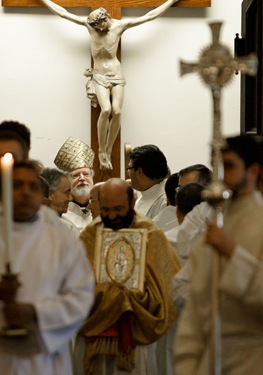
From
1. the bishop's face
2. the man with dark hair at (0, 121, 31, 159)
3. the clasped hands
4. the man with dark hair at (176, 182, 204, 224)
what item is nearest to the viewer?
the clasped hands

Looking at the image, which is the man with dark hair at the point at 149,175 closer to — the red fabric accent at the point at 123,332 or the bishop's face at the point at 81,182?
the bishop's face at the point at 81,182

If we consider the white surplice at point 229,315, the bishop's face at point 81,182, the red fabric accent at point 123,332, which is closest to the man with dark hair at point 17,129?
the red fabric accent at point 123,332

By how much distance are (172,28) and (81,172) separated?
4338 mm

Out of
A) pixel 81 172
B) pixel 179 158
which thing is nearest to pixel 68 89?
pixel 179 158

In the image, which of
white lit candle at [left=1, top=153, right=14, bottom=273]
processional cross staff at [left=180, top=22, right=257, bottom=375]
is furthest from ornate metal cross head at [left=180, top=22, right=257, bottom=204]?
white lit candle at [left=1, top=153, right=14, bottom=273]

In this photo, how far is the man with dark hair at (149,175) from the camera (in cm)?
837

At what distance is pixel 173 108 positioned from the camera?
45.3 ft

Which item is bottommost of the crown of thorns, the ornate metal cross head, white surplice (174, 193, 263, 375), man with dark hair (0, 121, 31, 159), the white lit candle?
white surplice (174, 193, 263, 375)

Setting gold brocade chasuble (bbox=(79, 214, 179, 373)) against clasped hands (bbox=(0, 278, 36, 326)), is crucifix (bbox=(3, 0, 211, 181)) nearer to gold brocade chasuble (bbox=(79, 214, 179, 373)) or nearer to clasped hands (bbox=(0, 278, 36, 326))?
gold brocade chasuble (bbox=(79, 214, 179, 373))

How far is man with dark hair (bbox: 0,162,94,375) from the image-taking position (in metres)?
4.48

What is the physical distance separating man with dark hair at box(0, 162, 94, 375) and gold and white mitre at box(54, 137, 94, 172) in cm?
559

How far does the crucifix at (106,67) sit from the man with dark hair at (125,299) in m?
6.81

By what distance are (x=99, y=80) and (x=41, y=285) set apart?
28.7 ft

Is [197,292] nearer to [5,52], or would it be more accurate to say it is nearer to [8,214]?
[8,214]
